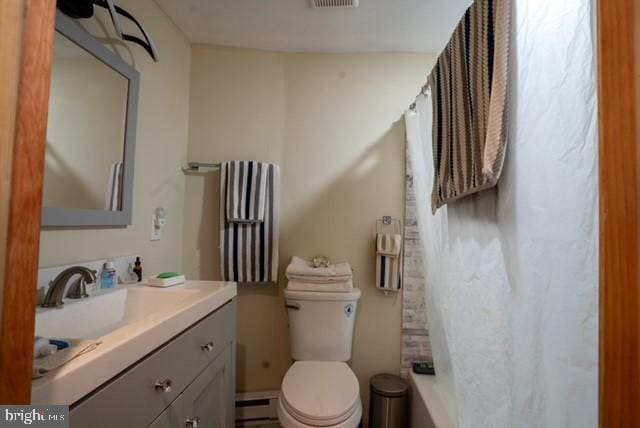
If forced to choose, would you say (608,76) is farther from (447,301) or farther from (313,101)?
(313,101)

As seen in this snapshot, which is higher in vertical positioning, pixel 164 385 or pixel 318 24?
pixel 318 24

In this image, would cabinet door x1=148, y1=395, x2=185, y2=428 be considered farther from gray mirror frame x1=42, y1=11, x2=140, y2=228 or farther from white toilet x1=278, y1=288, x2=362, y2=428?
gray mirror frame x1=42, y1=11, x2=140, y2=228

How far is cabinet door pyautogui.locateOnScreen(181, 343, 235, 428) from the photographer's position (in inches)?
36.9

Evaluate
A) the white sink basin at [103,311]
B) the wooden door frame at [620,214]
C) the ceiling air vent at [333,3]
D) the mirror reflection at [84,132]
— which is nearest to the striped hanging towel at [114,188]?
the mirror reflection at [84,132]

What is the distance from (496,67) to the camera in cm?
74

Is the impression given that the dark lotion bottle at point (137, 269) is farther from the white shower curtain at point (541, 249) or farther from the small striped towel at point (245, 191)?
the white shower curtain at point (541, 249)

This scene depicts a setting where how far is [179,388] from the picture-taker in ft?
2.84

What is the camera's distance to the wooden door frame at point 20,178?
0.34 m

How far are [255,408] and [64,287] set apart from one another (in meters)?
1.32

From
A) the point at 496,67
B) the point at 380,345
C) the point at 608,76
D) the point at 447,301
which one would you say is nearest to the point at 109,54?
the point at 496,67

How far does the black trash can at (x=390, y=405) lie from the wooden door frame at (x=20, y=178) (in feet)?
5.34

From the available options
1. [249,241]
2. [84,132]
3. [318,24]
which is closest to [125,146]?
[84,132]

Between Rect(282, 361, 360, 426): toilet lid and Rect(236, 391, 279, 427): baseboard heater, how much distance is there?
0.43m

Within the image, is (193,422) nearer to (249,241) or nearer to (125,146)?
(249,241)
